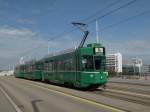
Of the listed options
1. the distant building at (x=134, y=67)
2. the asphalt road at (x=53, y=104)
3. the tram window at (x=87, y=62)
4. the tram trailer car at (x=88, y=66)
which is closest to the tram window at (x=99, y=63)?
the tram trailer car at (x=88, y=66)

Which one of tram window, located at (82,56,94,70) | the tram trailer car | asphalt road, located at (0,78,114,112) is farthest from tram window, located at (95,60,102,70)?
asphalt road, located at (0,78,114,112)

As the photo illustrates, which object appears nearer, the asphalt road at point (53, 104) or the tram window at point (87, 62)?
the asphalt road at point (53, 104)

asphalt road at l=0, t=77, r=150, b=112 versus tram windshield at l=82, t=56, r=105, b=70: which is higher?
tram windshield at l=82, t=56, r=105, b=70

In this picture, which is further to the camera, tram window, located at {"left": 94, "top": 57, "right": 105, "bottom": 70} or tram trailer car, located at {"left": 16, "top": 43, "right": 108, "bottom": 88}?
tram window, located at {"left": 94, "top": 57, "right": 105, "bottom": 70}

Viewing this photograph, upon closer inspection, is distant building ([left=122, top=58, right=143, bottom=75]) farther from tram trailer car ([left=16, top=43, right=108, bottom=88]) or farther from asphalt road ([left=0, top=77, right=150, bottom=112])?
asphalt road ([left=0, top=77, right=150, bottom=112])

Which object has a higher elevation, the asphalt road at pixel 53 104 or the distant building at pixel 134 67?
the distant building at pixel 134 67

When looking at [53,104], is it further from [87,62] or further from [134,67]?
[134,67]

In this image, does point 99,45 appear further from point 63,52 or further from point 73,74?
point 63,52

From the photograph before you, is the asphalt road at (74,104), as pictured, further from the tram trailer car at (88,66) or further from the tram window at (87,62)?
the tram window at (87,62)

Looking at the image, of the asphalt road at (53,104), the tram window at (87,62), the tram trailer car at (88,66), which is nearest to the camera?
the asphalt road at (53,104)

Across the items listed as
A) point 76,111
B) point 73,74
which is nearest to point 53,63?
point 73,74

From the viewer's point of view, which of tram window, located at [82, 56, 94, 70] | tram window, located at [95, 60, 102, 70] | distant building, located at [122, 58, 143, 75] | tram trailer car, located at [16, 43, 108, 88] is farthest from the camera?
distant building, located at [122, 58, 143, 75]

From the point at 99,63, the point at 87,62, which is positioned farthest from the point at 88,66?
the point at 99,63

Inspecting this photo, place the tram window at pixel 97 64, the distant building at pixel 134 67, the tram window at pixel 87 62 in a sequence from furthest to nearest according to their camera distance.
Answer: the distant building at pixel 134 67
the tram window at pixel 97 64
the tram window at pixel 87 62
